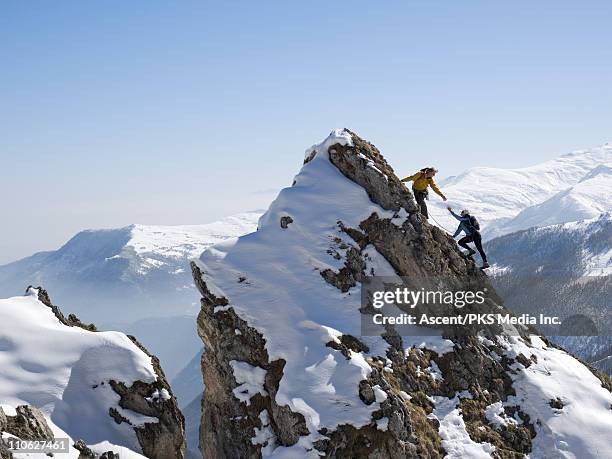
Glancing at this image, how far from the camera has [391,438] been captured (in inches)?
1059

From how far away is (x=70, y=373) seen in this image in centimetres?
2673

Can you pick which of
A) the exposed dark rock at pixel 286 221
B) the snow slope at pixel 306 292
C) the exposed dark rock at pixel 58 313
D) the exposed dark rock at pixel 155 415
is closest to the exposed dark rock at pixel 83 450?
the exposed dark rock at pixel 155 415

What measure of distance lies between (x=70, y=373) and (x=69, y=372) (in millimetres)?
69

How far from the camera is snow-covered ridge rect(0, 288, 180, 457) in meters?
25.0

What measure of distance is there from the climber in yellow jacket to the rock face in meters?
1.65

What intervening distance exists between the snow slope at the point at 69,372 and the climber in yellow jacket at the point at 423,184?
22.2 metres

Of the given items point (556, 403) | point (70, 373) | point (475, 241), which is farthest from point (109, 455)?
point (475, 241)

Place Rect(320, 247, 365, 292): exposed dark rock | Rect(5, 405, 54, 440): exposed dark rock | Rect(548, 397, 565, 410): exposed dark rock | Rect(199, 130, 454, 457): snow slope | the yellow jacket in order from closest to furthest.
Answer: Rect(5, 405, 54, 440): exposed dark rock → Rect(199, 130, 454, 457): snow slope → Rect(548, 397, 565, 410): exposed dark rock → Rect(320, 247, 365, 292): exposed dark rock → the yellow jacket

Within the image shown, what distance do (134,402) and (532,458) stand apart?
69.3 ft

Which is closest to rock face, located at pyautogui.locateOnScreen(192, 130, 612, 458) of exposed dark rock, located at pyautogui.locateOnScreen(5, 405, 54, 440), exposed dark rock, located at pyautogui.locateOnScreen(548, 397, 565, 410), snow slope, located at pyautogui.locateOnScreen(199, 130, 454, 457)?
snow slope, located at pyautogui.locateOnScreen(199, 130, 454, 457)

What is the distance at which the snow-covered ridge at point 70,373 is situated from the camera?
82.0ft

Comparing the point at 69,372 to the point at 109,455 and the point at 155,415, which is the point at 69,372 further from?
the point at 109,455

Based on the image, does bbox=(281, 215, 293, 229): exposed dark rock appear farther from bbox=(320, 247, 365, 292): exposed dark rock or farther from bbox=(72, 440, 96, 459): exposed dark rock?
bbox=(72, 440, 96, 459): exposed dark rock

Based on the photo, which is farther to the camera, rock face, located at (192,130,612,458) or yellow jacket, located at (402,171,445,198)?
yellow jacket, located at (402,171,445,198)
